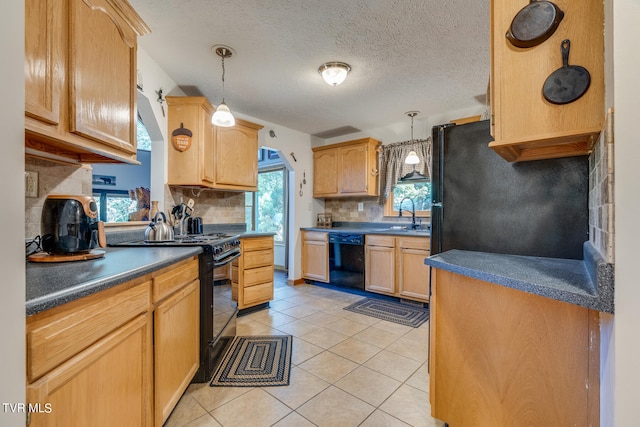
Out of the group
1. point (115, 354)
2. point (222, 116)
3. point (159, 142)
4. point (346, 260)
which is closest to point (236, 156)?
point (159, 142)

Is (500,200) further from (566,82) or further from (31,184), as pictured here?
(31,184)

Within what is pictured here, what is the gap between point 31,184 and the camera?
1419 millimetres

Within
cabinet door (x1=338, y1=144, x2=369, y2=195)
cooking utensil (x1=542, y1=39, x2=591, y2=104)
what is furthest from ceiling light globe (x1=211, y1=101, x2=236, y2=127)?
cabinet door (x1=338, y1=144, x2=369, y2=195)

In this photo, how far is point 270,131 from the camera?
13.4 feet

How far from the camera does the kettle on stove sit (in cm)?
131

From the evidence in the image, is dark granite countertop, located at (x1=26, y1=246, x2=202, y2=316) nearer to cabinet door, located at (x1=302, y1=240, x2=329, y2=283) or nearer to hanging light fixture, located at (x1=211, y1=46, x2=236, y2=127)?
hanging light fixture, located at (x1=211, y1=46, x2=236, y2=127)

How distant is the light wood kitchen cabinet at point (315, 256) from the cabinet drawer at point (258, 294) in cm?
104

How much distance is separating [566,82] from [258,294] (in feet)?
9.88

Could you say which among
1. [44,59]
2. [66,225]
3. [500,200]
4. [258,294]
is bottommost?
[258,294]

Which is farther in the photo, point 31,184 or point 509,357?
point 31,184

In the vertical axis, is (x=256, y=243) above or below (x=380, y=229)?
below

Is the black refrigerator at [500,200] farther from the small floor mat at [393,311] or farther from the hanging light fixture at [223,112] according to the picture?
the hanging light fixture at [223,112]

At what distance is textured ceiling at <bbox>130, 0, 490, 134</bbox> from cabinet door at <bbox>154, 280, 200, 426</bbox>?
1.78m
